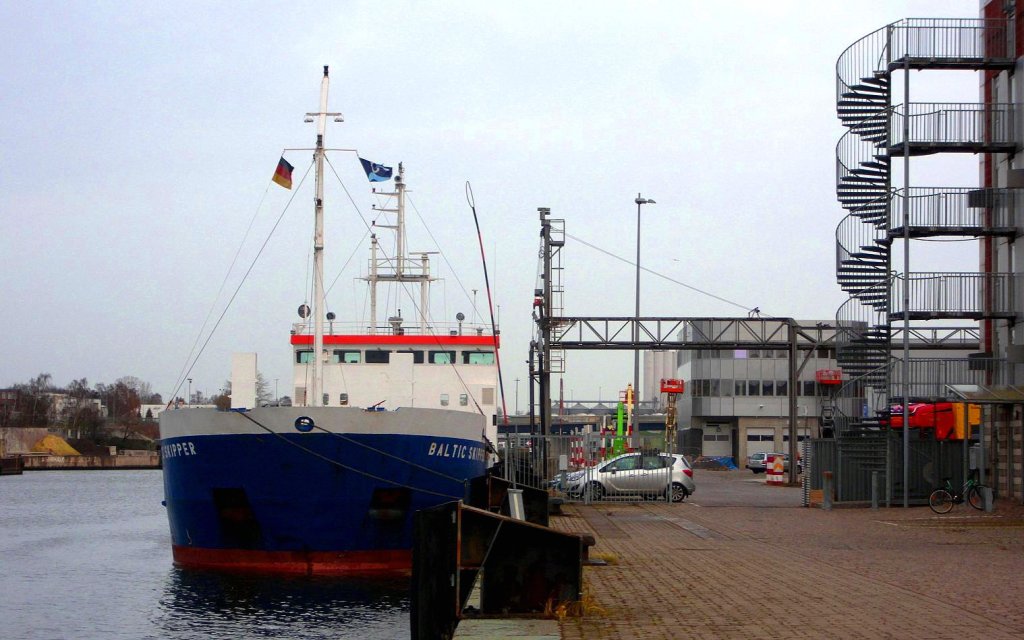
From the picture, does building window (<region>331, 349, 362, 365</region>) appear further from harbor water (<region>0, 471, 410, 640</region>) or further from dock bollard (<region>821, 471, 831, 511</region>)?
dock bollard (<region>821, 471, 831, 511</region>)

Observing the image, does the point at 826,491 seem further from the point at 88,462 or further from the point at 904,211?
the point at 88,462

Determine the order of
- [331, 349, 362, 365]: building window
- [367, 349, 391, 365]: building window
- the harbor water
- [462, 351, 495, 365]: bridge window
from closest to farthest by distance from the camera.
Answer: the harbor water
[331, 349, 362, 365]: building window
[367, 349, 391, 365]: building window
[462, 351, 495, 365]: bridge window

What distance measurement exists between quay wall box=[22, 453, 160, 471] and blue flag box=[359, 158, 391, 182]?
288 ft

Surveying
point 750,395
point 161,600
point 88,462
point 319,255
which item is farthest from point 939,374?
point 88,462

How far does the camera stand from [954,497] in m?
27.1

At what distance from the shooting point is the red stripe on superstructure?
2853 cm

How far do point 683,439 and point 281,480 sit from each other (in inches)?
2985

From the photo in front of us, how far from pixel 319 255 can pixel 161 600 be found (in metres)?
7.09

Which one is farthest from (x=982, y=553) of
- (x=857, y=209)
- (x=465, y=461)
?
(x=857, y=209)

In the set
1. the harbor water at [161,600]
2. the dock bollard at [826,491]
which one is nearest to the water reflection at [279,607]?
the harbor water at [161,600]

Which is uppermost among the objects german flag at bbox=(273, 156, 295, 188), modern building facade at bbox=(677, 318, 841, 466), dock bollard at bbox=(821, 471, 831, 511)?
german flag at bbox=(273, 156, 295, 188)

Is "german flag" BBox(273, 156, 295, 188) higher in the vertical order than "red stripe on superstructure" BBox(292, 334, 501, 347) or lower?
higher

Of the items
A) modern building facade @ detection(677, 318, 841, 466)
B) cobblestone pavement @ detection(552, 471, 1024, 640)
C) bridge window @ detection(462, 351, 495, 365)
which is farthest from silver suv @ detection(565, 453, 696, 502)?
modern building facade @ detection(677, 318, 841, 466)

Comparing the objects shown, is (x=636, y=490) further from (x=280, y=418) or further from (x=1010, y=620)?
(x=1010, y=620)
